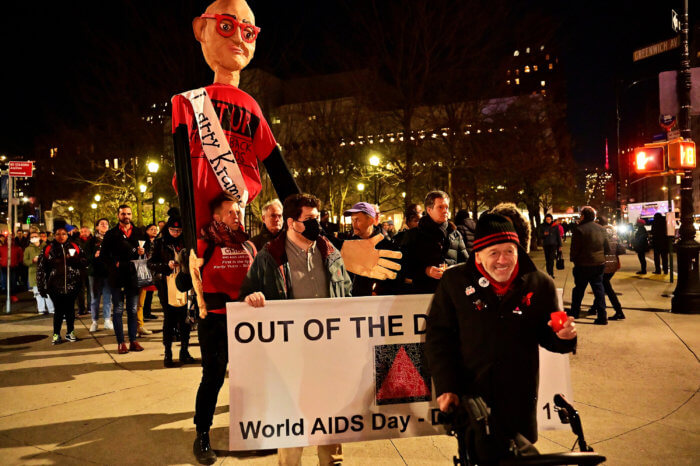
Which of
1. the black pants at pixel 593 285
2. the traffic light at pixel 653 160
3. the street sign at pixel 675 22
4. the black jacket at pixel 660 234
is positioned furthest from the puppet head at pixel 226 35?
the black jacket at pixel 660 234

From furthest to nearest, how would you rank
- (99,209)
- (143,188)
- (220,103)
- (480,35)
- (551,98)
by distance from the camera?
1. (99,209)
2. (551,98)
3. (143,188)
4. (480,35)
5. (220,103)

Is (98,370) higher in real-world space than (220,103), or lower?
lower

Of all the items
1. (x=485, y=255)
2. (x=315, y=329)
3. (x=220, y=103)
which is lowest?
(x=315, y=329)

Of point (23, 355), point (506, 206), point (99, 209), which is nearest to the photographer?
point (506, 206)

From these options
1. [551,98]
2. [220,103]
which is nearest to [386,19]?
[551,98]

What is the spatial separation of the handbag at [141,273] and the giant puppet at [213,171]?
4280mm

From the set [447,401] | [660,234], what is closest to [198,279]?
[447,401]

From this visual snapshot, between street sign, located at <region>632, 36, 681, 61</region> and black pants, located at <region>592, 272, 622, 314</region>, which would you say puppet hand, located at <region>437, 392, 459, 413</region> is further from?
street sign, located at <region>632, 36, 681, 61</region>

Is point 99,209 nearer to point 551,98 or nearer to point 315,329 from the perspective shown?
point 551,98

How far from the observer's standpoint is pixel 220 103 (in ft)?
13.3

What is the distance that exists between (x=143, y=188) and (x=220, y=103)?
2182cm

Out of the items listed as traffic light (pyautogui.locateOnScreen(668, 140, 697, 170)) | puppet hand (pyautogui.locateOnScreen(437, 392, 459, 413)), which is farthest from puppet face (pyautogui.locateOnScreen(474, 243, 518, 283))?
traffic light (pyautogui.locateOnScreen(668, 140, 697, 170))

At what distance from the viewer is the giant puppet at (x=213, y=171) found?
3.80 m

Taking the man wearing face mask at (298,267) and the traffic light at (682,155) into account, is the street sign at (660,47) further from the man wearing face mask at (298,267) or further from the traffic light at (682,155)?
the man wearing face mask at (298,267)
